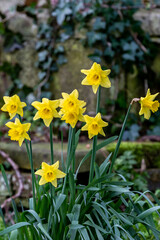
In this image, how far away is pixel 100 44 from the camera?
3.00m

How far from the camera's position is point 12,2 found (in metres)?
3.44

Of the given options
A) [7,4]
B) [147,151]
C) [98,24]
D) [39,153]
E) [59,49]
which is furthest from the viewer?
[7,4]

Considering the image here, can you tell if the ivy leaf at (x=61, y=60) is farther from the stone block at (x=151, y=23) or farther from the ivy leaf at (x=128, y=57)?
the stone block at (x=151, y=23)

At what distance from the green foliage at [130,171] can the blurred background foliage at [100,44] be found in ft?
1.50

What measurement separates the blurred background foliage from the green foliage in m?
0.46

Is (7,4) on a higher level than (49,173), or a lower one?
A: higher

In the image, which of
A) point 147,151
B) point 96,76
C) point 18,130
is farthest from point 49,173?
point 147,151

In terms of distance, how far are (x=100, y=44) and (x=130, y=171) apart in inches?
49.5

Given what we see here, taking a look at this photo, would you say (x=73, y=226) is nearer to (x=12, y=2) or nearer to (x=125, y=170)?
(x=125, y=170)

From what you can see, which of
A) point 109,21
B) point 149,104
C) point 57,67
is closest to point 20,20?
point 57,67

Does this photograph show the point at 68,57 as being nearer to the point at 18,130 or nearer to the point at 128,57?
the point at 128,57

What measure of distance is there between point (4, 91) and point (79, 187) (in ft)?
7.58

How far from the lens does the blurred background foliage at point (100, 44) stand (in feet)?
9.75

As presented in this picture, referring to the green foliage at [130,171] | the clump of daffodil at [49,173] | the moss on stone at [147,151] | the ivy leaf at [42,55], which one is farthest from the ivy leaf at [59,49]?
the clump of daffodil at [49,173]
